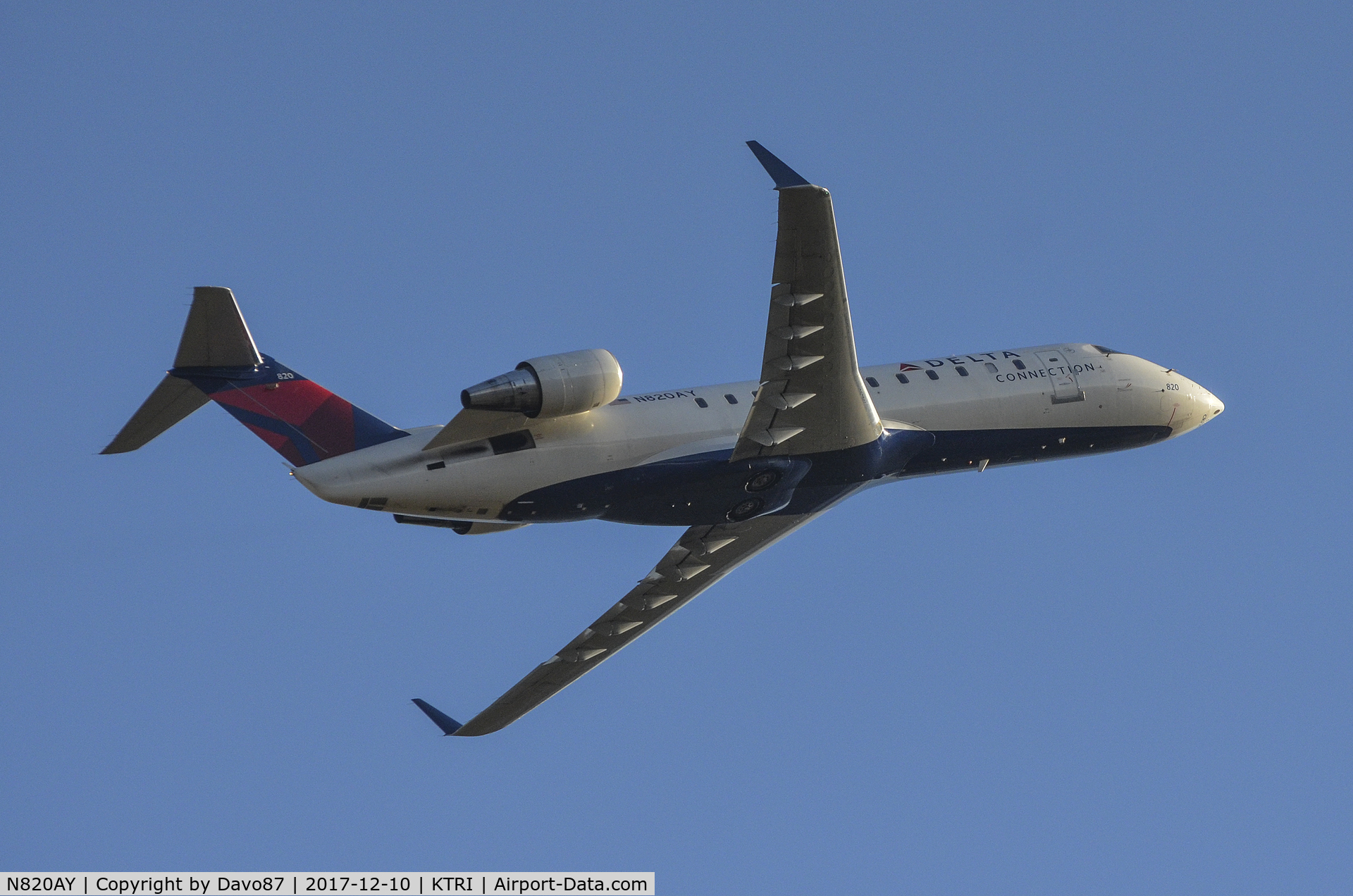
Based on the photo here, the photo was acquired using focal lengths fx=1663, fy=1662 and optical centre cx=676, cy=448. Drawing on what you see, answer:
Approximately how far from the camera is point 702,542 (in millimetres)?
34250

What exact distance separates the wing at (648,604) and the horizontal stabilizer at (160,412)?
10339 millimetres

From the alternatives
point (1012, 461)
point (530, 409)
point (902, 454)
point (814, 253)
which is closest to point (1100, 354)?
point (1012, 461)

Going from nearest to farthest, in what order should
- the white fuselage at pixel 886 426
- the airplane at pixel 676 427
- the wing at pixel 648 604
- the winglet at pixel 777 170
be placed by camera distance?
the winglet at pixel 777 170 < the airplane at pixel 676 427 < the white fuselage at pixel 886 426 < the wing at pixel 648 604

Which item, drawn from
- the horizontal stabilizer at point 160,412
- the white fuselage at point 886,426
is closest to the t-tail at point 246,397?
the horizontal stabilizer at point 160,412

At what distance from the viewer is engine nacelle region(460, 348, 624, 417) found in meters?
27.4

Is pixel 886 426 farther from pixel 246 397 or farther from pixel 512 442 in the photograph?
pixel 246 397

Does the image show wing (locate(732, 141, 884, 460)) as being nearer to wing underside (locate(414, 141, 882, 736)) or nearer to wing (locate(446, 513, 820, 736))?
wing underside (locate(414, 141, 882, 736))

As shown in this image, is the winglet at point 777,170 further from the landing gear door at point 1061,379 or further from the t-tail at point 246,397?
the landing gear door at point 1061,379

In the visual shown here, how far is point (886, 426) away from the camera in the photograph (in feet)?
103

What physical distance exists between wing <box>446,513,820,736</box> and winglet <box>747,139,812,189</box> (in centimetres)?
999

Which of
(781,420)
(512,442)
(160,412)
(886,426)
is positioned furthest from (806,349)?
(160,412)

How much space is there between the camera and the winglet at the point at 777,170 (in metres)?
25.0

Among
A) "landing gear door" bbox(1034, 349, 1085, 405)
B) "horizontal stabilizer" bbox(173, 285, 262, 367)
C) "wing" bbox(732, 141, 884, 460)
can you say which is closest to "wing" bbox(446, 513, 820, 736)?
"wing" bbox(732, 141, 884, 460)

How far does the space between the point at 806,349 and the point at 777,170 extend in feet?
13.0
